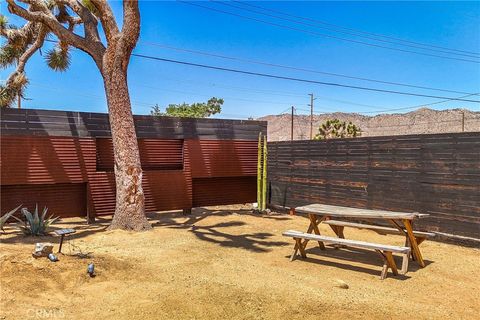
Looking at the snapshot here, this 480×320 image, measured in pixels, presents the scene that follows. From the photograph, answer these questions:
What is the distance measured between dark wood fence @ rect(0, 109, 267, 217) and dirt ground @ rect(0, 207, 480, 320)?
7.56 ft

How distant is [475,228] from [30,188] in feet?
34.5

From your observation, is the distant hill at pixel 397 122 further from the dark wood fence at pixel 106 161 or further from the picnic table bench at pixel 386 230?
the picnic table bench at pixel 386 230

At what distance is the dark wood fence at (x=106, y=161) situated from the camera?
9477 millimetres

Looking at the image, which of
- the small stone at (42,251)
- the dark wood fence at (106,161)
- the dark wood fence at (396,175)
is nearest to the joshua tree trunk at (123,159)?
the dark wood fence at (106,161)

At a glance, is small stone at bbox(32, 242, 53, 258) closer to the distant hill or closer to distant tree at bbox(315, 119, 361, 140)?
distant tree at bbox(315, 119, 361, 140)

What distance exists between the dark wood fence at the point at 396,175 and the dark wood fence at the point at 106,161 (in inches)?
73.3

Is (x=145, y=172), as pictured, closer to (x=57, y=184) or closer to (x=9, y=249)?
(x=57, y=184)

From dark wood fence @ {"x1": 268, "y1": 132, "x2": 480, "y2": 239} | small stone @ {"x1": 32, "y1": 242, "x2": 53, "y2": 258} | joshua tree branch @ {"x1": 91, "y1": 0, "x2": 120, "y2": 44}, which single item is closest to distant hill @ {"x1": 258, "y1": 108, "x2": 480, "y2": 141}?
dark wood fence @ {"x1": 268, "y1": 132, "x2": 480, "y2": 239}

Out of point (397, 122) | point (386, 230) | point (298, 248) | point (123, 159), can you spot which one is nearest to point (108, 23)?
point (123, 159)

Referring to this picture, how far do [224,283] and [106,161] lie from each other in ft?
22.7

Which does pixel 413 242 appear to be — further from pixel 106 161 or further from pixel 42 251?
pixel 106 161

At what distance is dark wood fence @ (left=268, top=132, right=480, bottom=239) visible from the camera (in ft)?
24.5

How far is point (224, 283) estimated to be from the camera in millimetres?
5070

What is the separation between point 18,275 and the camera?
185 inches
